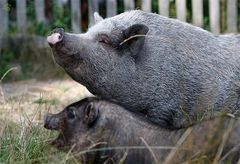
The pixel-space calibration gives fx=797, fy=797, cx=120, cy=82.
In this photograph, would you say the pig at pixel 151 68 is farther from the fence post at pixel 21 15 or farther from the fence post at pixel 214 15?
the fence post at pixel 214 15

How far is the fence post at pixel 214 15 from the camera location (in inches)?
482

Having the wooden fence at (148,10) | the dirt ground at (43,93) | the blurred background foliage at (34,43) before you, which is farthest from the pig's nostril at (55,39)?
the wooden fence at (148,10)

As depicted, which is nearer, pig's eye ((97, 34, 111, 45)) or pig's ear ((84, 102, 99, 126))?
pig's ear ((84, 102, 99, 126))

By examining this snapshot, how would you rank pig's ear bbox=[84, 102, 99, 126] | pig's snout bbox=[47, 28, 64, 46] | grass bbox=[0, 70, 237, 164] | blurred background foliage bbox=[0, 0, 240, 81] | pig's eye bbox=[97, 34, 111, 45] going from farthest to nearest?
blurred background foliage bbox=[0, 0, 240, 81] → pig's eye bbox=[97, 34, 111, 45] → pig's snout bbox=[47, 28, 64, 46] → pig's ear bbox=[84, 102, 99, 126] → grass bbox=[0, 70, 237, 164]

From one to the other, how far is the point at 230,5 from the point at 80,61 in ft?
20.7

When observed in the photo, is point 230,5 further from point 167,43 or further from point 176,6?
point 167,43

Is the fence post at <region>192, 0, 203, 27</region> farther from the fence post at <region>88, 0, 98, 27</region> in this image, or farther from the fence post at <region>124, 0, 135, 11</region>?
the fence post at <region>88, 0, 98, 27</region>

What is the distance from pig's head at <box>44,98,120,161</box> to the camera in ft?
17.3

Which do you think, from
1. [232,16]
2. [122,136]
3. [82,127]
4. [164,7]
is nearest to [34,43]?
[164,7]

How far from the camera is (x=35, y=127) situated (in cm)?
607

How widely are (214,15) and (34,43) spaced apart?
2818 millimetres

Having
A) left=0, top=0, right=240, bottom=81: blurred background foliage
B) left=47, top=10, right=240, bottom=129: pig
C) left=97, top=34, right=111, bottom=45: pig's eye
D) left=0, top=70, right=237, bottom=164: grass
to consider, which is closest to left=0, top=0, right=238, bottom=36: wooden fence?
left=0, top=0, right=240, bottom=81: blurred background foliage

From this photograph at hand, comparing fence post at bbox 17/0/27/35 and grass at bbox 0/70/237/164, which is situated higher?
grass at bbox 0/70/237/164

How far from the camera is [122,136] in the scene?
5.25 m
